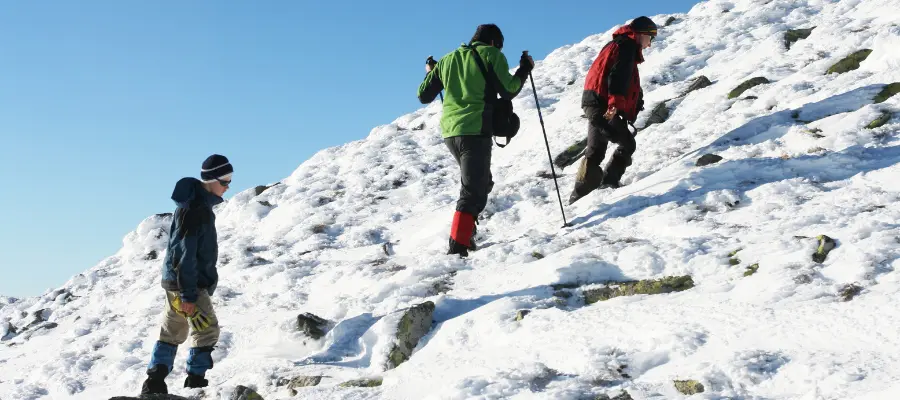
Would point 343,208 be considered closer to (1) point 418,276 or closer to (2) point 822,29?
(1) point 418,276

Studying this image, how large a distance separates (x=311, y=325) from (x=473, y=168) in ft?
7.89

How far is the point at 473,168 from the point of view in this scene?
7434 mm

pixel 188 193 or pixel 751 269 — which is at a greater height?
pixel 188 193

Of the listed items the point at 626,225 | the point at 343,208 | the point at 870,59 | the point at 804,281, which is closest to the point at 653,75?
the point at 870,59

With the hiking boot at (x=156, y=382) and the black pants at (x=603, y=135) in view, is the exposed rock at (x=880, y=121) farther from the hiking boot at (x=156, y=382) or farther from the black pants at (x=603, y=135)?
the hiking boot at (x=156, y=382)

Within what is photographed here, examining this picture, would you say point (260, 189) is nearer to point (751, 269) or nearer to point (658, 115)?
point (658, 115)

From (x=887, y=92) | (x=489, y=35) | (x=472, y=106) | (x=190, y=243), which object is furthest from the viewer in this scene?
(x=887, y=92)

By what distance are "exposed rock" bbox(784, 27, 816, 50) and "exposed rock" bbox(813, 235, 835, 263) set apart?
30.4 ft

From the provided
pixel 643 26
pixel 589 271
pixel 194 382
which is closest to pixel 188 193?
pixel 194 382

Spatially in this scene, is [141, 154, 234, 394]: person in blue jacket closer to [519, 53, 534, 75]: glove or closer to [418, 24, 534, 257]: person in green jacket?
[418, 24, 534, 257]: person in green jacket

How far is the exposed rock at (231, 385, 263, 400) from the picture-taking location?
16.3ft

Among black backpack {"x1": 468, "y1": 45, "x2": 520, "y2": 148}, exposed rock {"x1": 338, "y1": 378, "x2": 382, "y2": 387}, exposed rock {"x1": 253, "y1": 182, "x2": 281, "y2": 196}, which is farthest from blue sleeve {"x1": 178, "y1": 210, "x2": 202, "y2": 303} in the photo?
exposed rock {"x1": 253, "y1": 182, "x2": 281, "y2": 196}

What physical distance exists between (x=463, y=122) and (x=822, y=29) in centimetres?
940

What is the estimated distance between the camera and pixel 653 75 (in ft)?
48.6
